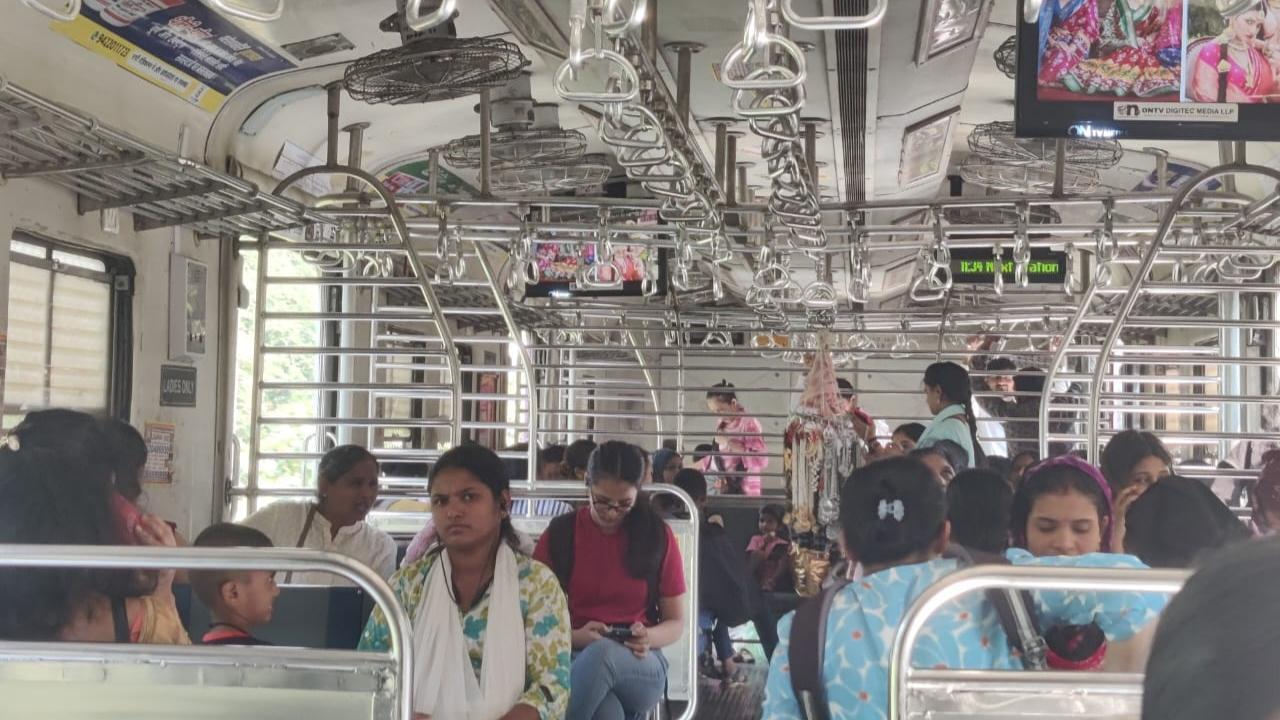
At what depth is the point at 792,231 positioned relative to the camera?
25.5ft

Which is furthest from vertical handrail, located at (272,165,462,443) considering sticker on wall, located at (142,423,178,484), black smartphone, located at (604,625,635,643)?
black smartphone, located at (604,625,635,643)

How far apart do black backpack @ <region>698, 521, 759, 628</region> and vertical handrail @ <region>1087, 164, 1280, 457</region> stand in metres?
2.30

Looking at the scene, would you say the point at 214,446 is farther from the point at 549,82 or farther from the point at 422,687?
the point at 422,687

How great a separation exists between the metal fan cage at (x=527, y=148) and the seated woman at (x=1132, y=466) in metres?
3.62

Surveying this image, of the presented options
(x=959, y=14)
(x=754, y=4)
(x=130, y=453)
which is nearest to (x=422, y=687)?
(x=130, y=453)

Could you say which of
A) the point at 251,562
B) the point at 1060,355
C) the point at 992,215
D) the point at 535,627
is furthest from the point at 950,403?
the point at 992,215

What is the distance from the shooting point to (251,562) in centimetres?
262

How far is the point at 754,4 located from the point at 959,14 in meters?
3.97

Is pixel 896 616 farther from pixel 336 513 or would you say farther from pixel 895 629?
pixel 336 513

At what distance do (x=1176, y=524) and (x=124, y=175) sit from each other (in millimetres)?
4084

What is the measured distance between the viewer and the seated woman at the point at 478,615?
3.60 m

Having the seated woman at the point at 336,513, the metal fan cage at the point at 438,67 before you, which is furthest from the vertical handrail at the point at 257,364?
the metal fan cage at the point at 438,67

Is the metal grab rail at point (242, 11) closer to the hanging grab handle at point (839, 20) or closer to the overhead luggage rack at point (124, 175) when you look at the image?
the hanging grab handle at point (839, 20)

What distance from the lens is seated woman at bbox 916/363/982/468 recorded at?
6.66 meters
